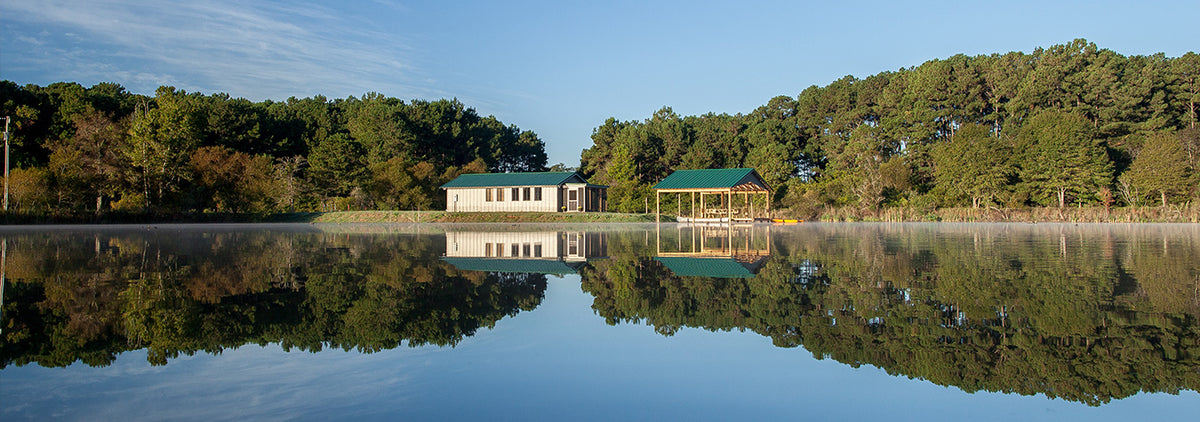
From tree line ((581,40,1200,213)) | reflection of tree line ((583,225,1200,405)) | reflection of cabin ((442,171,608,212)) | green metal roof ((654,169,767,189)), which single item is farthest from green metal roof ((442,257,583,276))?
reflection of cabin ((442,171,608,212))

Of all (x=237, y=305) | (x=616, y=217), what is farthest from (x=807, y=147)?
(x=237, y=305)

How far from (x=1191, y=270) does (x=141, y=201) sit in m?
43.7

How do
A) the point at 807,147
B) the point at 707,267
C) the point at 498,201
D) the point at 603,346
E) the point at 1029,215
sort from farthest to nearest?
the point at 807,147
the point at 498,201
the point at 1029,215
the point at 707,267
the point at 603,346

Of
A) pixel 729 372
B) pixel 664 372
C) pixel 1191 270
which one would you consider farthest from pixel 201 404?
pixel 1191 270

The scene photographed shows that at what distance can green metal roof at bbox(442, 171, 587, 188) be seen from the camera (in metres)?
47.9

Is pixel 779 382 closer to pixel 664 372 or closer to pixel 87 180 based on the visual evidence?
pixel 664 372

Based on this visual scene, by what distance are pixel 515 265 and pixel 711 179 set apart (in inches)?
1127

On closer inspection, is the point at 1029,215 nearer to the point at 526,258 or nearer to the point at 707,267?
the point at 707,267

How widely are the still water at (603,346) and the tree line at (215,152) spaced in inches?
1330

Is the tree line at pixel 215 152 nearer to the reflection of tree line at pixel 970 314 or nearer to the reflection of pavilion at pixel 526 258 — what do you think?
the reflection of pavilion at pixel 526 258

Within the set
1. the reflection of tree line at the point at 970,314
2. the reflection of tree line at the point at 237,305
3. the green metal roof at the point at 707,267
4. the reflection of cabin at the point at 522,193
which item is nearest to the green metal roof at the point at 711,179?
the reflection of cabin at the point at 522,193

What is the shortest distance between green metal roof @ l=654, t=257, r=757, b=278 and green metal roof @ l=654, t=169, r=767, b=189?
25.5m

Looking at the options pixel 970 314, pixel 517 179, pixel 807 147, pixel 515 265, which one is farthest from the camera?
pixel 807 147

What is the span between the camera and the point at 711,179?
1566 inches
